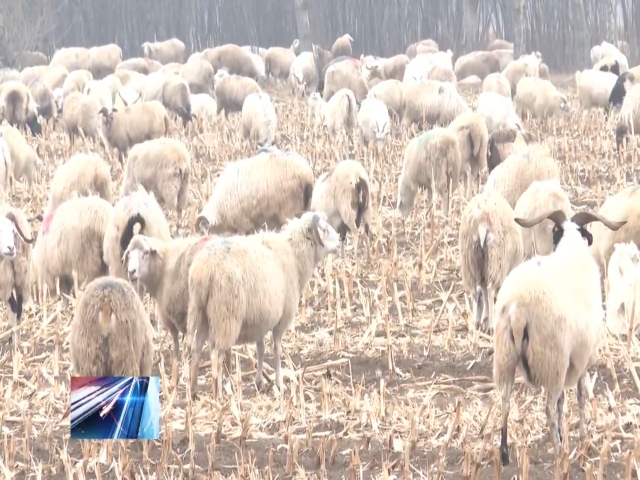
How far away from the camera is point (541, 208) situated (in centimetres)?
768

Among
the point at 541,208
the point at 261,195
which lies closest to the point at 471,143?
the point at 261,195

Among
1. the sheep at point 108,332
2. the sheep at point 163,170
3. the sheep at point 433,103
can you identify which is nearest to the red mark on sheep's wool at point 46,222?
the sheep at point 163,170

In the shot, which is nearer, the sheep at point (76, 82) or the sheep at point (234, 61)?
the sheep at point (76, 82)

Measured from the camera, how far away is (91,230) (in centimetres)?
774

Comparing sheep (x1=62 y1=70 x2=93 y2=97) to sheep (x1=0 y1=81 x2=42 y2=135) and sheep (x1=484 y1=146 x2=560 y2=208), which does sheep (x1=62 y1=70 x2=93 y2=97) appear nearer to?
sheep (x1=0 y1=81 x2=42 y2=135)

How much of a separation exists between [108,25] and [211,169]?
2031cm

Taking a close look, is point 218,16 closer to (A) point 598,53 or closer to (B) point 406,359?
(A) point 598,53

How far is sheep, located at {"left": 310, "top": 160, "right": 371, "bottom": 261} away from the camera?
8.81 metres

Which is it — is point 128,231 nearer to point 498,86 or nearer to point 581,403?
point 581,403

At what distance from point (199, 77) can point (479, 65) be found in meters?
6.20

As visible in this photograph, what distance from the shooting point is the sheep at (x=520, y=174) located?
8891mm

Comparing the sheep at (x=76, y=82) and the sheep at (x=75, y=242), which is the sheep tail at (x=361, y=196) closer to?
the sheep at (x=75, y=242)

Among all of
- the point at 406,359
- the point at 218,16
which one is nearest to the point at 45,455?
the point at 406,359

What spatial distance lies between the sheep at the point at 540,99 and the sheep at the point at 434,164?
20.1 ft
